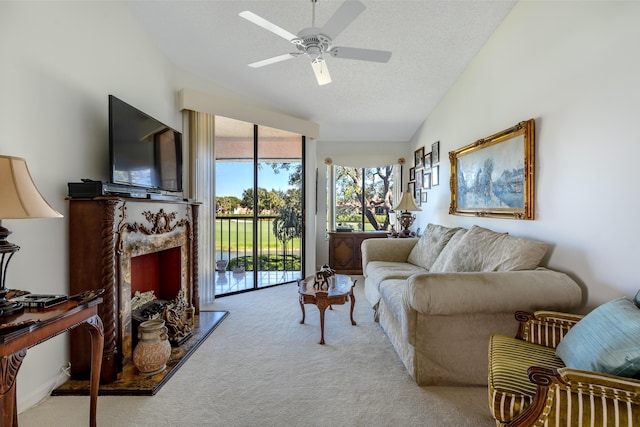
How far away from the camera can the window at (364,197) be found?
6.02 meters

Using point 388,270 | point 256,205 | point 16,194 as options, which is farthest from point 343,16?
point 256,205

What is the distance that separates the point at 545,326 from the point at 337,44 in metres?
2.88

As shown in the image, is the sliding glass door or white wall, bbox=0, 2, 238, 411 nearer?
white wall, bbox=0, 2, 238, 411

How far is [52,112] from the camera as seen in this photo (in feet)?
6.61

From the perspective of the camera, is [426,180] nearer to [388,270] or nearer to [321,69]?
[388,270]

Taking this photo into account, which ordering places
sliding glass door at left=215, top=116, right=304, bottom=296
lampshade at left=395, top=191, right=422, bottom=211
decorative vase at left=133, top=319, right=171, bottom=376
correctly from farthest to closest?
lampshade at left=395, top=191, right=422, bottom=211 → sliding glass door at left=215, top=116, right=304, bottom=296 → decorative vase at left=133, top=319, right=171, bottom=376

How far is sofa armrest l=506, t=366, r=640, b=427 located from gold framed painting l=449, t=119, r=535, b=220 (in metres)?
1.63

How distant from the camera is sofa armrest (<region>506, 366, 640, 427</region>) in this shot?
100cm

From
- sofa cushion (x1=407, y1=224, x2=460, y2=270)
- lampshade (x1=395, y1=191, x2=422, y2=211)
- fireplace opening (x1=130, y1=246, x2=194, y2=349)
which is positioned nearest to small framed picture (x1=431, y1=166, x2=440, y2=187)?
lampshade (x1=395, y1=191, x2=422, y2=211)

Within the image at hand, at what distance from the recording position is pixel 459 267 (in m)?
2.57

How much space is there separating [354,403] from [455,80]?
3693 mm

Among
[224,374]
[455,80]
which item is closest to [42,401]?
[224,374]

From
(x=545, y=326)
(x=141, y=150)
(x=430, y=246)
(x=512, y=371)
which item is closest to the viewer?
(x=512, y=371)

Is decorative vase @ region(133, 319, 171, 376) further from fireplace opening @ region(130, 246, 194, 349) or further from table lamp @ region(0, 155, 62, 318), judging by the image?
table lamp @ region(0, 155, 62, 318)
